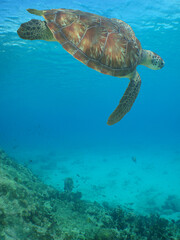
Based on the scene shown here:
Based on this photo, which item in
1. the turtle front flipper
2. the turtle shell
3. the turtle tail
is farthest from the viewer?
the turtle front flipper

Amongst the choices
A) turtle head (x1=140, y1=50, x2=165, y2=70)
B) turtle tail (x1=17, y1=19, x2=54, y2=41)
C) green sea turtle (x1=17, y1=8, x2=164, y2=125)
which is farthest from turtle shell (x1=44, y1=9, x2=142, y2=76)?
turtle head (x1=140, y1=50, x2=165, y2=70)

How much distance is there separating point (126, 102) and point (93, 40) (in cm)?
181

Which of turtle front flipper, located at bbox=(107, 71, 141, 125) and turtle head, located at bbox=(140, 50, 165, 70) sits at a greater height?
turtle head, located at bbox=(140, 50, 165, 70)

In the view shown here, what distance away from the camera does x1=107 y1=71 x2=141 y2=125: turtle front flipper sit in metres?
4.20

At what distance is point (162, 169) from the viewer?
13914mm

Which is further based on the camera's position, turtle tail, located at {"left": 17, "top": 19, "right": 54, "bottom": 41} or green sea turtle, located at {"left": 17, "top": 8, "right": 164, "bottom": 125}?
turtle tail, located at {"left": 17, "top": 19, "right": 54, "bottom": 41}

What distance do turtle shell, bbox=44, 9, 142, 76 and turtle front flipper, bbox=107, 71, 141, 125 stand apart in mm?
763

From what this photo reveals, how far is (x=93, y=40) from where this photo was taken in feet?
12.0

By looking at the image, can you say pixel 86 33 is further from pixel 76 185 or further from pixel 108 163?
pixel 108 163

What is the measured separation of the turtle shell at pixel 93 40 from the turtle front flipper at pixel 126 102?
0.76 meters

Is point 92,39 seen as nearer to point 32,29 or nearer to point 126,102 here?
point 32,29

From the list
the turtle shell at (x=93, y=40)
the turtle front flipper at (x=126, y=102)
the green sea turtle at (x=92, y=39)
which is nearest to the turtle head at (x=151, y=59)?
the turtle front flipper at (x=126, y=102)

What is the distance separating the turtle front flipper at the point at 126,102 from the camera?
13.8ft

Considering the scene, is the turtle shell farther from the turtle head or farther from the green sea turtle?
the turtle head
